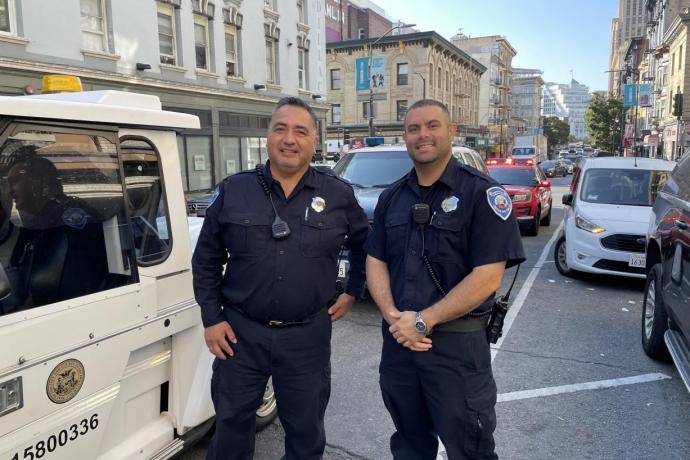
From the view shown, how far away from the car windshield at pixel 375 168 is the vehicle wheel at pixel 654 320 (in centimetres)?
314

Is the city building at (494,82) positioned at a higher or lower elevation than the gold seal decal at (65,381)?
higher

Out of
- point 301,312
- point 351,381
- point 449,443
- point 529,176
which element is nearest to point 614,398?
point 351,381

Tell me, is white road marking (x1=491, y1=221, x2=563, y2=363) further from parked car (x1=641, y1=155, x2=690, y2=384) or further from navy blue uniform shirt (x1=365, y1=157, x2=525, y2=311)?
navy blue uniform shirt (x1=365, y1=157, x2=525, y2=311)

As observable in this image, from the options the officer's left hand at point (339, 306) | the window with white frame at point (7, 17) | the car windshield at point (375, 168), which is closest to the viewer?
the officer's left hand at point (339, 306)

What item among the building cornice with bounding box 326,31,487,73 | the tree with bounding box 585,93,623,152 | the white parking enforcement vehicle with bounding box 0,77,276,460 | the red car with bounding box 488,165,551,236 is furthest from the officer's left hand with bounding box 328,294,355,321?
the tree with bounding box 585,93,623,152

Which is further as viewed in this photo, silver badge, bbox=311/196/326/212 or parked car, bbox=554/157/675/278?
Result: parked car, bbox=554/157/675/278

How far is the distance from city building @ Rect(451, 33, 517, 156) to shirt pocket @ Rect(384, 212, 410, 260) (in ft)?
215

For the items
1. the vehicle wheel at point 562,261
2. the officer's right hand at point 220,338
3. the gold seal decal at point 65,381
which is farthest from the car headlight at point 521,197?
the gold seal decal at point 65,381

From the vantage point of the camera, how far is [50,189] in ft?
6.95

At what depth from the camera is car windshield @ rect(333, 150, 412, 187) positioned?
22.7 feet

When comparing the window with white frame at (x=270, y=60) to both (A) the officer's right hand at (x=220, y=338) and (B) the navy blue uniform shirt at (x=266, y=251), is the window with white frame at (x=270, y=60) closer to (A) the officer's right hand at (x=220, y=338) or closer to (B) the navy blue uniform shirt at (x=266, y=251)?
(B) the navy blue uniform shirt at (x=266, y=251)

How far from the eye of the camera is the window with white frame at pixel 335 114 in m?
47.8

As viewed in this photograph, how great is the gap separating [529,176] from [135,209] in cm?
1114

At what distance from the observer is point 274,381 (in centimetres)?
251
